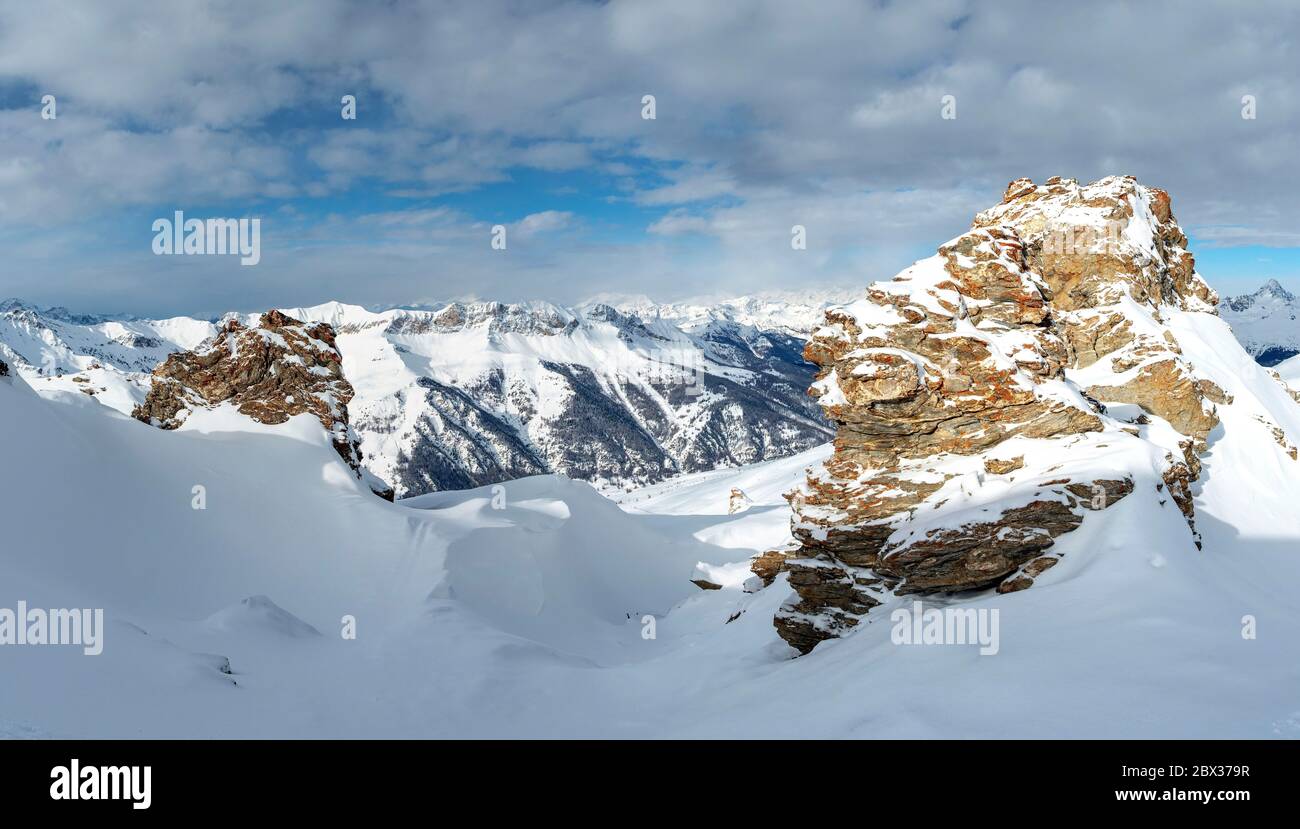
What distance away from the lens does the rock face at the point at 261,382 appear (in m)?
58.2

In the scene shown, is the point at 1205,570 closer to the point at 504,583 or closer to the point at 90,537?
the point at 504,583

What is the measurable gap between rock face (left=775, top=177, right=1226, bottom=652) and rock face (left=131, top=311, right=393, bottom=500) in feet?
153

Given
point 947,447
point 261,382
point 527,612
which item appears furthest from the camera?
point 261,382

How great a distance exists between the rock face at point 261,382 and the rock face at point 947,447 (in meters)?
46.6

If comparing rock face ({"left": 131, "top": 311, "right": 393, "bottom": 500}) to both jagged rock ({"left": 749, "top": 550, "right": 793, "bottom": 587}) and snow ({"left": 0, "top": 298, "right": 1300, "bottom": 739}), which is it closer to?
snow ({"left": 0, "top": 298, "right": 1300, "bottom": 739})

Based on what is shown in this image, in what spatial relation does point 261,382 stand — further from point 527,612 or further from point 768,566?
point 768,566

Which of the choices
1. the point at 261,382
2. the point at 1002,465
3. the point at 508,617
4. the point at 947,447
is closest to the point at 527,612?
the point at 508,617

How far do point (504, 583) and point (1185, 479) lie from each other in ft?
130

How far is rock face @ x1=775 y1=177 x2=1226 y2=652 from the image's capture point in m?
21.9

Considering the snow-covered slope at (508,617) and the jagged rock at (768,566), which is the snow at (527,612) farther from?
the jagged rock at (768,566)

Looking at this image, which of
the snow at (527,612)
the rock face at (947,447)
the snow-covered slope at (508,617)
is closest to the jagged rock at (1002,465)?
the rock face at (947,447)

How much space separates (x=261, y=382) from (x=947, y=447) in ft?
192

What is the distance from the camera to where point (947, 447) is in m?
26.2
